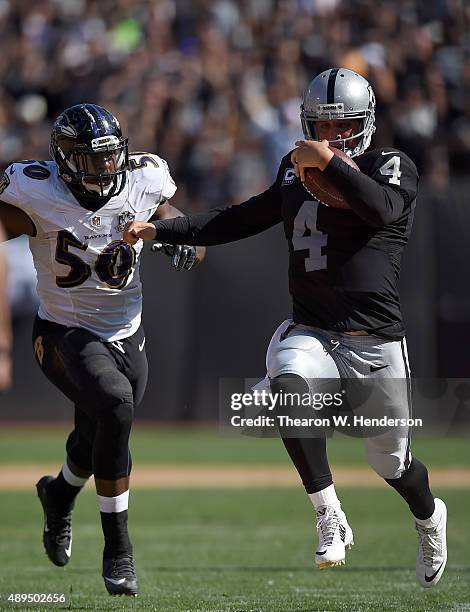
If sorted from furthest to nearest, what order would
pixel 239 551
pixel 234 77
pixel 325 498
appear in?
pixel 234 77 < pixel 239 551 < pixel 325 498

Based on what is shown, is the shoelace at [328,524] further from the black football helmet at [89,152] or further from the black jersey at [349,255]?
the black football helmet at [89,152]

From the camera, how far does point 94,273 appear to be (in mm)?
5852

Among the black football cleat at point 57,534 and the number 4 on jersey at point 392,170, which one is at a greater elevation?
the number 4 on jersey at point 392,170

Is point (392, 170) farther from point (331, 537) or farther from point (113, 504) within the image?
point (113, 504)

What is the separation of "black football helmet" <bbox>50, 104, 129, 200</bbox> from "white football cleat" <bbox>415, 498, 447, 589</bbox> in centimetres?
231

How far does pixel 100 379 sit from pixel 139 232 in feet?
2.40

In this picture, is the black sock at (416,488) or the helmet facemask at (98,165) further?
the helmet facemask at (98,165)

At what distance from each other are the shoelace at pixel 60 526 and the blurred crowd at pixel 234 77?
7521 millimetres

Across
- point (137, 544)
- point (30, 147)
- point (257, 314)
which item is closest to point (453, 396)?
point (257, 314)

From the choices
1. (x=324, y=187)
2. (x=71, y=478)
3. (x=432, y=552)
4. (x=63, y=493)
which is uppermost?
(x=324, y=187)

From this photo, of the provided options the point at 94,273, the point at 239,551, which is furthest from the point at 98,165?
the point at 239,551

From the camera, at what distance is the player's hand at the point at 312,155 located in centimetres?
483

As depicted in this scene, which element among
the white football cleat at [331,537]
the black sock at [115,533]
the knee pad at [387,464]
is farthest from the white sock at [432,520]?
the black sock at [115,533]

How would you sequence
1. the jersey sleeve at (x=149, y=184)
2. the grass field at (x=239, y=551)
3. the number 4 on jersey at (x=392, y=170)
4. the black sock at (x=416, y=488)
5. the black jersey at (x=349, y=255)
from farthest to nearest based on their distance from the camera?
1. the jersey sleeve at (x=149, y=184)
2. the grass field at (x=239, y=551)
3. the black sock at (x=416, y=488)
4. the black jersey at (x=349, y=255)
5. the number 4 on jersey at (x=392, y=170)
